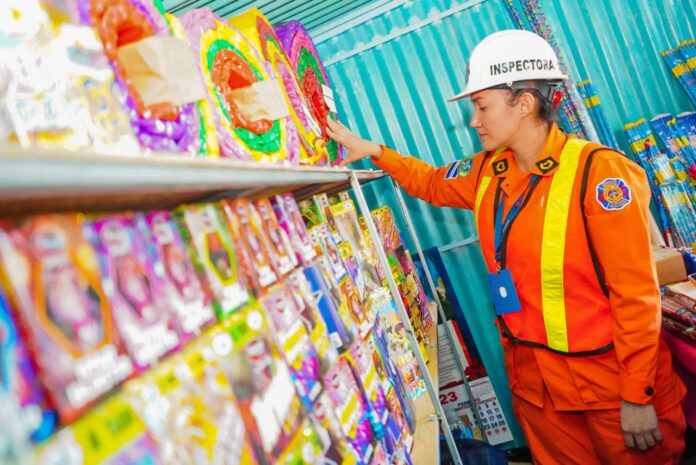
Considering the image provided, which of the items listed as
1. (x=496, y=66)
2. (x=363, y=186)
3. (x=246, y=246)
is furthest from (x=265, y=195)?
(x=363, y=186)

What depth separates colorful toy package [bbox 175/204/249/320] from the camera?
851mm

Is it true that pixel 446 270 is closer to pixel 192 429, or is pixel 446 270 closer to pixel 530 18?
pixel 530 18

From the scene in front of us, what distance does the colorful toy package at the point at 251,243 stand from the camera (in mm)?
982

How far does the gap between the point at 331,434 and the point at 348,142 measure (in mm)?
1589

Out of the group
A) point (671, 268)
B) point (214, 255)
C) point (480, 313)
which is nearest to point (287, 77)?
point (214, 255)

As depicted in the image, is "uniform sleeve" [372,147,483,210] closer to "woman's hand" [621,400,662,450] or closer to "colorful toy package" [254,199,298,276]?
"woman's hand" [621,400,662,450]

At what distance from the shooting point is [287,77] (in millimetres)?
1780

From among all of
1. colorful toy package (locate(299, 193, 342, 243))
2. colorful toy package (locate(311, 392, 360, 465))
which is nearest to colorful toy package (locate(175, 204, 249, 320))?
colorful toy package (locate(311, 392, 360, 465))

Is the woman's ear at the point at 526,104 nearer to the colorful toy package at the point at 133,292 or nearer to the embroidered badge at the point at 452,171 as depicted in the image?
the embroidered badge at the point at 452,171

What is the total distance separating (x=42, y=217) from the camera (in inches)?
23.0

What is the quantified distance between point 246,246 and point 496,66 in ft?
5.31

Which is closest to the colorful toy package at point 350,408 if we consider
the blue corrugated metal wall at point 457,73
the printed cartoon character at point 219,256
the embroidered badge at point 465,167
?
the printed cartoon character at point 219,256

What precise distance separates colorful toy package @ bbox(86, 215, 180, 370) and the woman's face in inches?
70.8

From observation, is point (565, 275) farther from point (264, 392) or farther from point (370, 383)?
point (264, 392)
